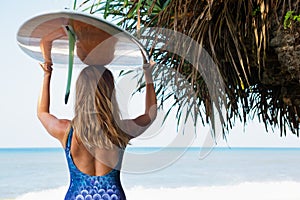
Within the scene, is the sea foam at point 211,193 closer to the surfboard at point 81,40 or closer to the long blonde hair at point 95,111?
the surfboard at point 81,40

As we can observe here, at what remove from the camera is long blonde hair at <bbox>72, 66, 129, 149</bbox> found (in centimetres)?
169

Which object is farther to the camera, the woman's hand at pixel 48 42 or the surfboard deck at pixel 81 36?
the woman's hand at pixel 48 42


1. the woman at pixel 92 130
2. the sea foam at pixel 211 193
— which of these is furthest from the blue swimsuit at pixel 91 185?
the sea foam at pixel 211 193

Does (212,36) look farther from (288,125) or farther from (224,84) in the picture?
(288,125)

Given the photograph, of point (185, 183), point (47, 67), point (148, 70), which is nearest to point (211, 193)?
point (185, 183)

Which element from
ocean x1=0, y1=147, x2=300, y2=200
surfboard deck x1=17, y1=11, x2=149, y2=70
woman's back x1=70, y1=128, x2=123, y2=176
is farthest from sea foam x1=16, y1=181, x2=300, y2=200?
woman's back x1=70, y1=128, x2=123, y2=176

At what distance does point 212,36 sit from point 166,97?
2.83 ft

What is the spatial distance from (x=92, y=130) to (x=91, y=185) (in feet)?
0.64

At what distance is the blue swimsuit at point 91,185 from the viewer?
175cm

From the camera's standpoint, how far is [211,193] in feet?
50.7

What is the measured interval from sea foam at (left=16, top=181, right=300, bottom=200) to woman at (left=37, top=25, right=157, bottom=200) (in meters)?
12.1

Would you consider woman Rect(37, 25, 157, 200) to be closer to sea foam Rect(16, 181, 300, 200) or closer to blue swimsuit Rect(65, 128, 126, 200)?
blue swimsuit Rect(65, 128, 126, 200)

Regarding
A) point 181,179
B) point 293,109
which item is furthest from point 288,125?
point 181,179

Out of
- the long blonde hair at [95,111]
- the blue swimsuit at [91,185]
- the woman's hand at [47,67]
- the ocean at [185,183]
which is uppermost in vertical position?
the woman's hand at [47,67]
